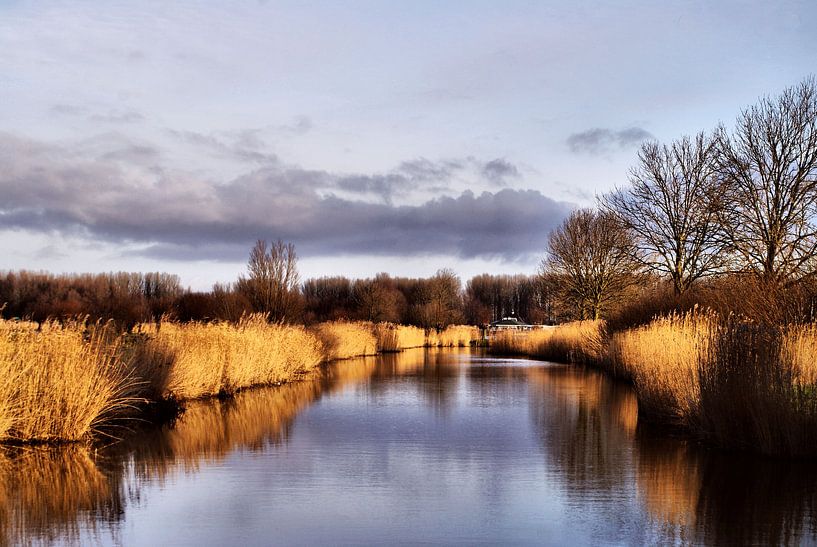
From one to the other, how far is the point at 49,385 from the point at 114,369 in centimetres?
175

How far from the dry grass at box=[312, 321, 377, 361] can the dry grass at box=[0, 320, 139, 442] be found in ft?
69.2

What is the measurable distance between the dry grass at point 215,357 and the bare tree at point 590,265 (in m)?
25.3

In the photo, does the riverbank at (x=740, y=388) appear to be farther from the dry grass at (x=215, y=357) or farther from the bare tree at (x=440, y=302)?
the bare tree at (x=440, y=302)

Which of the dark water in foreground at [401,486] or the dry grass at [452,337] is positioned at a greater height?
the dark water in foreground at [401,486]

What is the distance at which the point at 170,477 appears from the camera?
9164 millimetres

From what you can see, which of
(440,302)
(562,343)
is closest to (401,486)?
(562,343)

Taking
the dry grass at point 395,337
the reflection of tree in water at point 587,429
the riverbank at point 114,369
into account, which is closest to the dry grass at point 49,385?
the riverbank at point 114,369

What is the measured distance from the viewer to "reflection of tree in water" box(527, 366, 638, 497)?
9258mm

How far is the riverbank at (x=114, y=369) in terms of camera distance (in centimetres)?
1089

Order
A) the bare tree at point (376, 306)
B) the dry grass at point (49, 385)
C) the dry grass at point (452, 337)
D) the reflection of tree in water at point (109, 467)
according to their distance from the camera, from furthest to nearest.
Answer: the bare tree at point (376, 306) → the dry grass at point (452, 337) → the dry grass at point (49, 385) → the reflection of tree in water at point (109, 467)

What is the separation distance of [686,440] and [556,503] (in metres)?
5.28

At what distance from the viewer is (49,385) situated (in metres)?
11.0

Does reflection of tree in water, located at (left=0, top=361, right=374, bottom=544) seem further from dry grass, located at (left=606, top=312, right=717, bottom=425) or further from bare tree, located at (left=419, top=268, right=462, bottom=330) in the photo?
bare tree, located at (left=419, top=268, right=462, bottom=330)

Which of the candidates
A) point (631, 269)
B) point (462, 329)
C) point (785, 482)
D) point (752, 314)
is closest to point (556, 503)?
point (785, 482)
